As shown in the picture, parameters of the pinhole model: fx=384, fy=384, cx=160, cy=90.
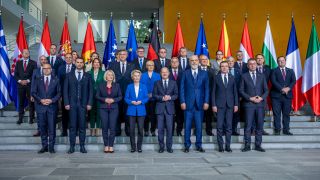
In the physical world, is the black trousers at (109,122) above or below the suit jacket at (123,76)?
below

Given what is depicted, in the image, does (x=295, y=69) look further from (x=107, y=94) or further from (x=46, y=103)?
(x=46, y=103)

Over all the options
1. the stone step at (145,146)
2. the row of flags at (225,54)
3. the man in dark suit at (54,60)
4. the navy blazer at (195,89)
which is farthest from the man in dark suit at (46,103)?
the navy blazer at (195,89)

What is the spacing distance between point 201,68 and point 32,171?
154 inches

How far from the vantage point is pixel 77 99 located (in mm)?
7043

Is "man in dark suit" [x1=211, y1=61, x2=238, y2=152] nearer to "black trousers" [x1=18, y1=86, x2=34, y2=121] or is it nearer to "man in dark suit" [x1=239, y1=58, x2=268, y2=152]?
"man in dark suit" [x1=239, y1=58, x2=268, y2=152]

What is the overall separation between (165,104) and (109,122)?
108 centimetres

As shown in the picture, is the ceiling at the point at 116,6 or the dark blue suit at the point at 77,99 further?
the ceiling at the point at 116,6

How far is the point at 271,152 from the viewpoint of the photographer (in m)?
7.10

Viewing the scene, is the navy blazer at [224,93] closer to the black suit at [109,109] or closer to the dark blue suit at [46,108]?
the black suit at [109,109]

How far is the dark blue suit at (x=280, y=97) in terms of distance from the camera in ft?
25.8

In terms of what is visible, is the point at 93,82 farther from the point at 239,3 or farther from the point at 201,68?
the point at 239,3

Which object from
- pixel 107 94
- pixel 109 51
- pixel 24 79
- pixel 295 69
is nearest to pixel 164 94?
pixel 107 94

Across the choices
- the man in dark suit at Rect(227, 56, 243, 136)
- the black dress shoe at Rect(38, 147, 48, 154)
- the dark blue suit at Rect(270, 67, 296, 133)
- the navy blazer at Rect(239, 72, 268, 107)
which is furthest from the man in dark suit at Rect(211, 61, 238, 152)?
the black dress shoe at Rect(38, 147, 48, 154)

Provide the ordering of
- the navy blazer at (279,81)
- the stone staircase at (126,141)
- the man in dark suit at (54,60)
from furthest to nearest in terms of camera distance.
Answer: the man in dark suit at (54,60) → the navy blazer at (279,81) → the stone staircase at (126,141)
